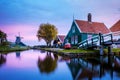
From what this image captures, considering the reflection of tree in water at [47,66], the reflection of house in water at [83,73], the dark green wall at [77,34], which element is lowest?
the reflection of house in water at [83,73]

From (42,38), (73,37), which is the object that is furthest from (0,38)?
(73,37)

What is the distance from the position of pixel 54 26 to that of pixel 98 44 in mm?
42932

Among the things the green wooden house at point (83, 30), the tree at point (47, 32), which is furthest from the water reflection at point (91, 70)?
the tree at point (47, 32)

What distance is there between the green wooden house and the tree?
929 inches

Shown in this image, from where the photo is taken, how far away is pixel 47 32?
214 feet

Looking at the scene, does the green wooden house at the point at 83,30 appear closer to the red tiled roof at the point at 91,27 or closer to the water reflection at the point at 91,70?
the red tiled roof at the point at 91,27

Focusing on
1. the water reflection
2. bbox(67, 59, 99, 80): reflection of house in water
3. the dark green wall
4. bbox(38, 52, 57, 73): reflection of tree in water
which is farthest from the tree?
bbox(67, 59, 99, 80): reflection of house in water

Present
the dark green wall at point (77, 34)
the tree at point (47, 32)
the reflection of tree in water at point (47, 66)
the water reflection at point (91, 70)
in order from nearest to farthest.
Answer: the water reflection at point (91, 70) → the reflection of tree in water at point (47, 66) → the dark green wall at point (77, 34) → the tree at point (47, 32)

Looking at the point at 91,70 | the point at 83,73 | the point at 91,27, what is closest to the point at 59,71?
the point at 83,73

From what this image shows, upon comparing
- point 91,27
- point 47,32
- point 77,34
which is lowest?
point 77,34

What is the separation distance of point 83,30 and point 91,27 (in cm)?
284

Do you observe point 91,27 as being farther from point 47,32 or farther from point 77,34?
point 47,32

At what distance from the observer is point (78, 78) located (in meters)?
9.40

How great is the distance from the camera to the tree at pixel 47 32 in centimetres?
A: 6462
